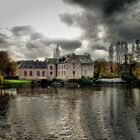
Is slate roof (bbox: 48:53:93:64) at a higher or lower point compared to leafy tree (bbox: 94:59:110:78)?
higher

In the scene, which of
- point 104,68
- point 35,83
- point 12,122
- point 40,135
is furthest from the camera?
point 104,68

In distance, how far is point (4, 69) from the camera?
4707 inches

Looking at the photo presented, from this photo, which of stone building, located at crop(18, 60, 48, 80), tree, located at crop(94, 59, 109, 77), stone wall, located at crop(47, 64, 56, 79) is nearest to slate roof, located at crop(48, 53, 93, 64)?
stone wall, located at crop(47, 64, 56, 79)

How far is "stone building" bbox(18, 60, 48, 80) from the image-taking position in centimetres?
12269

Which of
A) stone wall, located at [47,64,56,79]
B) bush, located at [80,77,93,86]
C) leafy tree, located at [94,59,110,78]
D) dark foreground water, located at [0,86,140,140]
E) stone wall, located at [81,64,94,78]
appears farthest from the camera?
leafy tree, located at [94,59,110,78]

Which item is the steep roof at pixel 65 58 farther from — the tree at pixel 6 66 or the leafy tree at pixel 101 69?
the tree at pixel 6 66

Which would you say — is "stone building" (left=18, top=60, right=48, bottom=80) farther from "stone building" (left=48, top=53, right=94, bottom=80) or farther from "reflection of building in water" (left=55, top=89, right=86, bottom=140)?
"reflection of building in water" (left=55, top=89, right=86, bottom=140)

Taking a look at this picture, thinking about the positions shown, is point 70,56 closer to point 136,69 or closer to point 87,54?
point 87,54

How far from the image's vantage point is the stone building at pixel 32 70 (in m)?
123

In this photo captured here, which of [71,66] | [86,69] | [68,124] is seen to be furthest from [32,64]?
[68,124]

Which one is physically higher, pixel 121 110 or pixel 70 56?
pixel 70 56

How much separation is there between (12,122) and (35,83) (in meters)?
76.0

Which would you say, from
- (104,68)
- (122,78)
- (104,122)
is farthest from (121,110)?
(104,68)

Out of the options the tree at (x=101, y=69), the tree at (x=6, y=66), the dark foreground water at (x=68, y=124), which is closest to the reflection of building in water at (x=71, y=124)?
the dark foreground water at (x=68, y=124)
